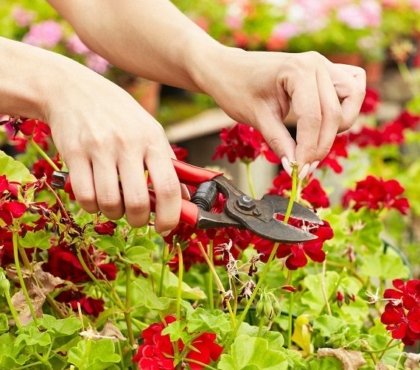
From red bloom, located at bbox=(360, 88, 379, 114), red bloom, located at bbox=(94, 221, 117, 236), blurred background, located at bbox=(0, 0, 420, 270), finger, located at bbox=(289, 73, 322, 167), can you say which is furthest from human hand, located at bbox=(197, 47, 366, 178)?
blurred background, located at bbox=(0, 0, 420, 270)

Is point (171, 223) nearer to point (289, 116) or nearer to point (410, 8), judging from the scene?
point (289, 116)

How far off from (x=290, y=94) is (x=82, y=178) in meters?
0.33

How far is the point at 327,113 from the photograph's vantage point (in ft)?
3.30

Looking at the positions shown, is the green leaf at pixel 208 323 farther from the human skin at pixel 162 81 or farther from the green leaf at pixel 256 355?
the human skin at pixel 162 81

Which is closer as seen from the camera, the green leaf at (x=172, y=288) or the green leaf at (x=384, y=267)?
the green leaf at (x=172, y=288)

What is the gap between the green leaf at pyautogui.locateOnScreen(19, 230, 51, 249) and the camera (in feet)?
3.45

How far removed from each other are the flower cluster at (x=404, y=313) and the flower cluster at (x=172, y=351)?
195 millimetres

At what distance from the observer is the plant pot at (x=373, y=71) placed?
442 cm

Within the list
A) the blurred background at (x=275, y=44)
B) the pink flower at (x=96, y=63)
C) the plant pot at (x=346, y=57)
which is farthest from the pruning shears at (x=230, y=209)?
the plant pot at (x=346, y=57)

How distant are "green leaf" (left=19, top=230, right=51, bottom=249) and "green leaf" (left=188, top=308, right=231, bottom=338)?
0.21 metres

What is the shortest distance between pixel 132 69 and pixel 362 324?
48 centimetres

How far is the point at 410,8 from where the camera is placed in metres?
4.68

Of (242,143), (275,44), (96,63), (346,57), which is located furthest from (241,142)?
(346,57)

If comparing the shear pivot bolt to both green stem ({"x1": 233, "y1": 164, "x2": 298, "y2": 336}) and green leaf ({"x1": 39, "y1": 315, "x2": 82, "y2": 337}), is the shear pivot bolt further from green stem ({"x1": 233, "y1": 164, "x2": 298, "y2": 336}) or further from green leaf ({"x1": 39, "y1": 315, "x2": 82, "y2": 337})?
green leaf ({"x1": 39, "y1": 315, "x2": 82, "y2": 337})
